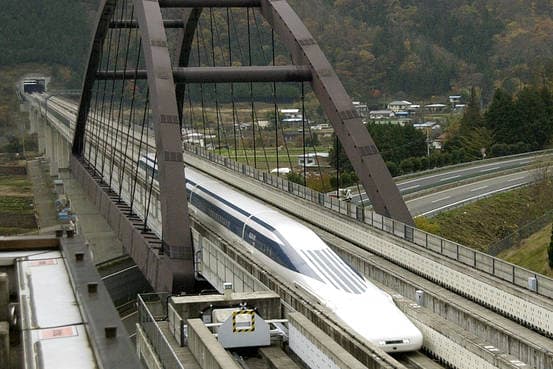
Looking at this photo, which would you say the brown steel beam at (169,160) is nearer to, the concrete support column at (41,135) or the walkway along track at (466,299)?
the walkway along track at (466,299)

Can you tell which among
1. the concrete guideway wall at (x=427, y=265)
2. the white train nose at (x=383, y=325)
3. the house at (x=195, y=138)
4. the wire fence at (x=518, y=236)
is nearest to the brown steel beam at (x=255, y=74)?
the concrete guideway wall at (x=427, y=265)

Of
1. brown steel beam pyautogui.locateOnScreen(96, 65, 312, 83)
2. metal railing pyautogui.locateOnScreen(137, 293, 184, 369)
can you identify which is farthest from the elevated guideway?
metal railing pyautogui.locateOnScreen(137, 293, 184, 369)

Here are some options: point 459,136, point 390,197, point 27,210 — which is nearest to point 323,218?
point 390,197

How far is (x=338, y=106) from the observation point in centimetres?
3259

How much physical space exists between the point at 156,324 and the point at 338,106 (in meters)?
12.6

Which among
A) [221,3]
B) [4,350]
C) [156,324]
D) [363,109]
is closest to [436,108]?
[363,109]

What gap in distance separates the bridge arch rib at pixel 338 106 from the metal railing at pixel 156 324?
7.90 meters

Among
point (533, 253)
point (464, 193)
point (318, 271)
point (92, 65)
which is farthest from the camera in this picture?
point (464, 193)

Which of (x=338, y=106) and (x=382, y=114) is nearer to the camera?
(x=338, y=106)

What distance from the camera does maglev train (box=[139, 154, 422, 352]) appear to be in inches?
790

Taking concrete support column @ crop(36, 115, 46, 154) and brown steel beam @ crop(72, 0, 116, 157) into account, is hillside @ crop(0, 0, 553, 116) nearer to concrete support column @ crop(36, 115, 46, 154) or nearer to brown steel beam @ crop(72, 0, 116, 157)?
concrete support column @ crop(36, 115, 46, 154)

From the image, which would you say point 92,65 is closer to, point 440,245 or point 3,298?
point 440,245

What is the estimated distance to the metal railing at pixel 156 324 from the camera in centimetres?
2056

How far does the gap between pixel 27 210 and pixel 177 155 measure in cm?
5308
